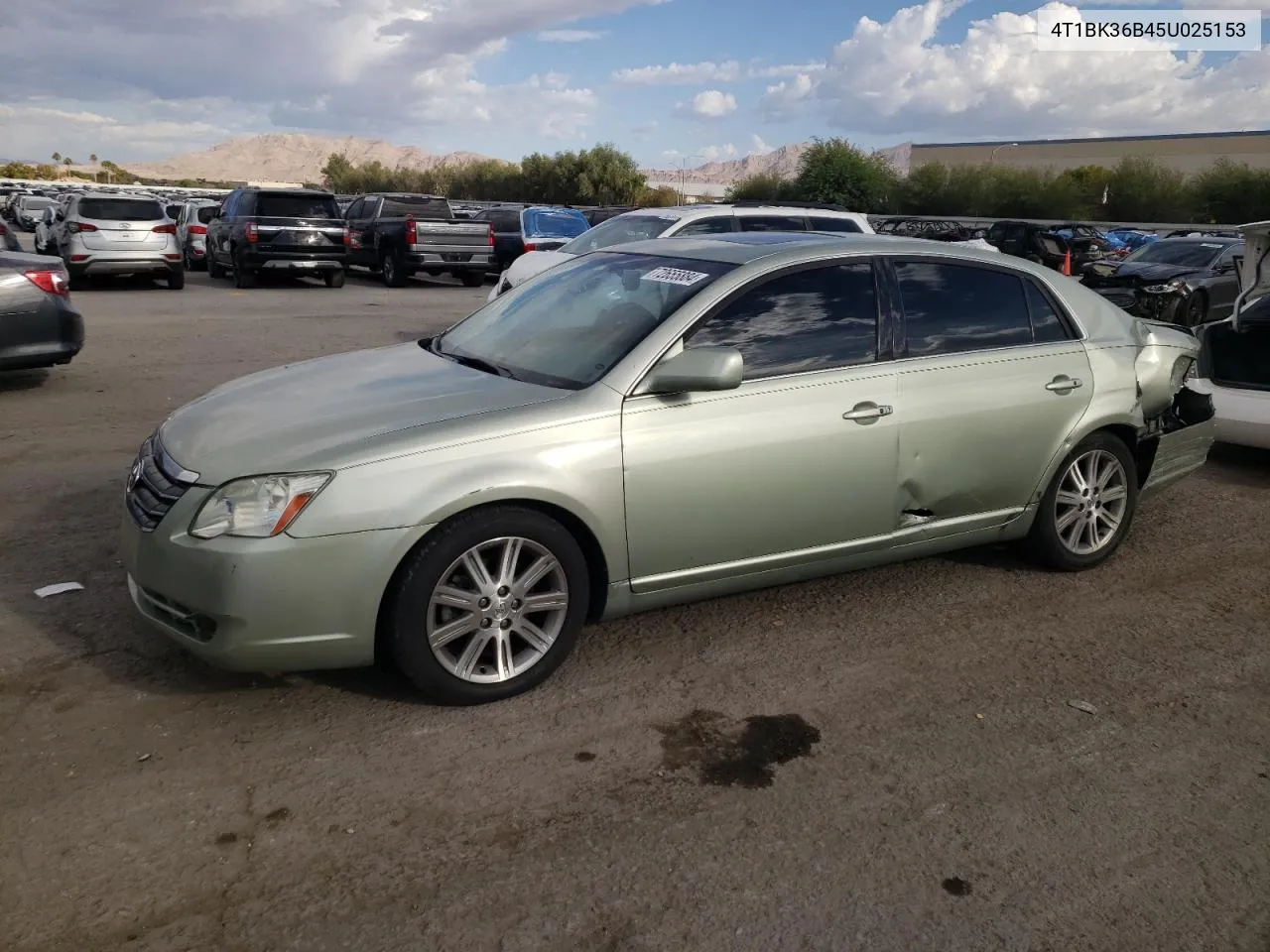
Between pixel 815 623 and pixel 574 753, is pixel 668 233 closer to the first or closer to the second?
pixel 815 623

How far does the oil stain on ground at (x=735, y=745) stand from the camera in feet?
11.7

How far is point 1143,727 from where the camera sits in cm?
394

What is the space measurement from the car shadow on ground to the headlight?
23.6 feet

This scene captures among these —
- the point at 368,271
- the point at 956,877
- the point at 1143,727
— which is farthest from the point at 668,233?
the point at 368,271

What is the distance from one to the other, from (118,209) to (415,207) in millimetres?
6966

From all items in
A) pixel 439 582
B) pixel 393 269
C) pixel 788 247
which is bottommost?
pixel 439 582

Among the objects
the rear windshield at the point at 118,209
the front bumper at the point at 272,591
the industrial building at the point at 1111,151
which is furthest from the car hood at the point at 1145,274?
the industrial building at the point at 1111,151

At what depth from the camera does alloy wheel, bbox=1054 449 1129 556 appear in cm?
532

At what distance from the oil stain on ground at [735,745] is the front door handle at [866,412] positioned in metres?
1.30

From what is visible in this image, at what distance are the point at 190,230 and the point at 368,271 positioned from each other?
4.18 meters

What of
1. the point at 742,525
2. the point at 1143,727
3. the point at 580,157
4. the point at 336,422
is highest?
the point at 580,157

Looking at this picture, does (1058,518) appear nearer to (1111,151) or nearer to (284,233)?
(284,233)

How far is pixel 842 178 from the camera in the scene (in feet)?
195

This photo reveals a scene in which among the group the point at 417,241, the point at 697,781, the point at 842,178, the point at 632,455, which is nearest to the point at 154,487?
the point at 632,455
